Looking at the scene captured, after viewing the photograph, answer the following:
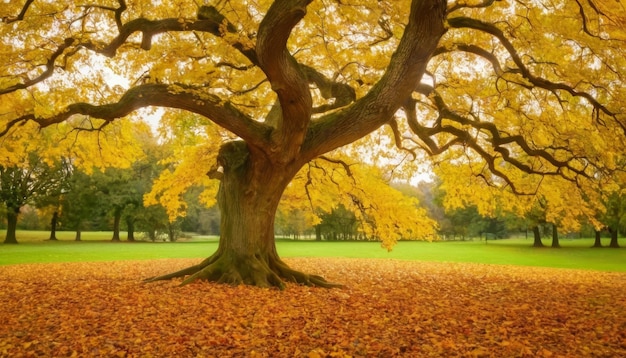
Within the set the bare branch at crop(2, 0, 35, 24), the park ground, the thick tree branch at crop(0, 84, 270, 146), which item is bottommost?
the park ground

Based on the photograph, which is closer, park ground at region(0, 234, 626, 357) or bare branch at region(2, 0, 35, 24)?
park ground at region(0, 234, 626, 357)

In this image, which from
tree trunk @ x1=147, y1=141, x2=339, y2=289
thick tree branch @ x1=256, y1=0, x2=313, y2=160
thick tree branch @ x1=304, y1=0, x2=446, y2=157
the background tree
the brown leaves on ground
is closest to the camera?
the brown leaves on ground

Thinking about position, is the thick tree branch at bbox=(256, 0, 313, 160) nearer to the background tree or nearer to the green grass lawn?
the green grass lawn

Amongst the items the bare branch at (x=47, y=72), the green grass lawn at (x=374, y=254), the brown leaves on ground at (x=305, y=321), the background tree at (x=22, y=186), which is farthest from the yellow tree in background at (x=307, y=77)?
the background tree at (x=22, y=186)

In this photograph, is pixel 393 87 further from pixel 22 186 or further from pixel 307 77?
pixel 22 186

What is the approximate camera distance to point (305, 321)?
6.31m

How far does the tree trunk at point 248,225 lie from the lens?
32.6ft

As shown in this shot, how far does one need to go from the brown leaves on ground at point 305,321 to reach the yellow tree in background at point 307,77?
1.87 meters

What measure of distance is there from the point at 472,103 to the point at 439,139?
2.58 m

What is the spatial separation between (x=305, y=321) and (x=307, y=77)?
5.91 m

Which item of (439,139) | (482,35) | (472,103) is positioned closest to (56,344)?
(482,35)

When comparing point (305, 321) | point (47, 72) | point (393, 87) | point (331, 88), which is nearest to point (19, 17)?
point (47, 72)

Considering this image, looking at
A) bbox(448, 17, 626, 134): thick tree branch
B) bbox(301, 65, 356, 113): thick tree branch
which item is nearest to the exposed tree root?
bbox(301, 65, 356, 113): thick tree branch

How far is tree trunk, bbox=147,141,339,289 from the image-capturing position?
9.94 m
